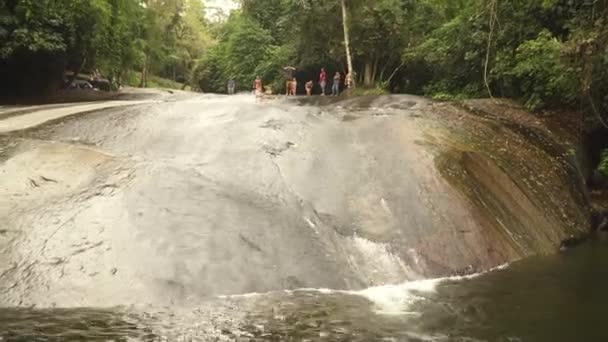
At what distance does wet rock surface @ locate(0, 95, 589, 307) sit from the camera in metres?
6.12

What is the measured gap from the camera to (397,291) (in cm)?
638

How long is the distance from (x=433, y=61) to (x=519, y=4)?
6.06m

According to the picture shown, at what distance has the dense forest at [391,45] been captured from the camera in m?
12.5

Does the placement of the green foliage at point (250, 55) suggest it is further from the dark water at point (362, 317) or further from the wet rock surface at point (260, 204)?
the dark water at point (362, 317)

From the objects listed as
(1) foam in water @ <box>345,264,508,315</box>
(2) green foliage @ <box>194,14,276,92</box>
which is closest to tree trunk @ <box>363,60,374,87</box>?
(2) green foliage @ <box>194,14,276,92</box>

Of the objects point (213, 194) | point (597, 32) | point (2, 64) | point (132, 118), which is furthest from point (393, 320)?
point (2, 64)

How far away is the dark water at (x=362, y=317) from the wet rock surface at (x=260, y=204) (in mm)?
353

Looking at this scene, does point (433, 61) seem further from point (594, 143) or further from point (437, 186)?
point (437, 186)

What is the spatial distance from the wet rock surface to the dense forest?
1.75m

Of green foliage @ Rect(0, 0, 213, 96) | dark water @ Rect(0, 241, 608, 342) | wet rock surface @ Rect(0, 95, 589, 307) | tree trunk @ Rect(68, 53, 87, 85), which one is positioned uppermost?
green foliage @ Rect(0, 0, 213, 96)

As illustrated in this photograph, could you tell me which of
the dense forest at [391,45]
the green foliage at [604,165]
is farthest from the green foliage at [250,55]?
the green foliage at [604,165]

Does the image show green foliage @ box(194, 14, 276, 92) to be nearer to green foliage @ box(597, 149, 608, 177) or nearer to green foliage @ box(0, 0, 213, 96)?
green foliage @ box(0, 0, 213, 96)

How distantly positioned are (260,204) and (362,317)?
2.69 meters

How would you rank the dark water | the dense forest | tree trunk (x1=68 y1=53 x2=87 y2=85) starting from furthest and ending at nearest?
tree trunk (x1=68 y1=53 x2=87 y2=85), the dense forest, the dark water
